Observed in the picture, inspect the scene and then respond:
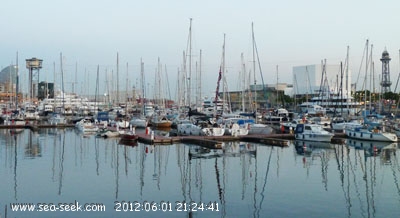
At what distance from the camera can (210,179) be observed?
28.2m

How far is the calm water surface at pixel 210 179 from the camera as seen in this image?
70.8 feet

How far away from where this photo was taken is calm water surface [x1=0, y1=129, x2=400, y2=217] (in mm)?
21594

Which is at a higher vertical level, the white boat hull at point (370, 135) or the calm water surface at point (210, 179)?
the white boat hull at point (370, 135)

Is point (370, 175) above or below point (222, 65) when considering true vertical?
below

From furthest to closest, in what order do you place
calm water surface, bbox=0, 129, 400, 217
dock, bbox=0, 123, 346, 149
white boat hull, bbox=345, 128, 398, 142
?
white boat hull, bbox=345, 128, 398, 142
dock, bbox=0, 123, 346, 149
calm water surface, bbox=0, 129, 400, 217

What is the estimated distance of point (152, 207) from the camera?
21.6m

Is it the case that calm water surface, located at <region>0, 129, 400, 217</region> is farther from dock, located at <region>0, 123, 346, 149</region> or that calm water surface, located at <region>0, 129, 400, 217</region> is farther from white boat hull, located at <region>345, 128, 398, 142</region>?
white boat hull, located at <region>345, 128, 398, 142</region>

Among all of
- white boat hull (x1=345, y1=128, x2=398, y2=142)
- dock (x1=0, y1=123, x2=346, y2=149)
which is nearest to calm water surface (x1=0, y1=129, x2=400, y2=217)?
dock (x1=0, y1=123, x2=346, y2=149)

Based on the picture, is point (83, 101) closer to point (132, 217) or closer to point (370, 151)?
point (370, 151)

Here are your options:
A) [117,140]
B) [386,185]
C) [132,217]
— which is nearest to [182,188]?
[132,217]

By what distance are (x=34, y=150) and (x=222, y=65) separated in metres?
32.1

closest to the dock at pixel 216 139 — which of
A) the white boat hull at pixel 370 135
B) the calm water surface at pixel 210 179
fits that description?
the white boat hull at pixel 370 135

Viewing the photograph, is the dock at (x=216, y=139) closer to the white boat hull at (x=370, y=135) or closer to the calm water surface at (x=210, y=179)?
the white boat hull at (x=370, y=135)

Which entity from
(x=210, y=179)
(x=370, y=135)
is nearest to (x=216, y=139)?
(x=370, y=135)
